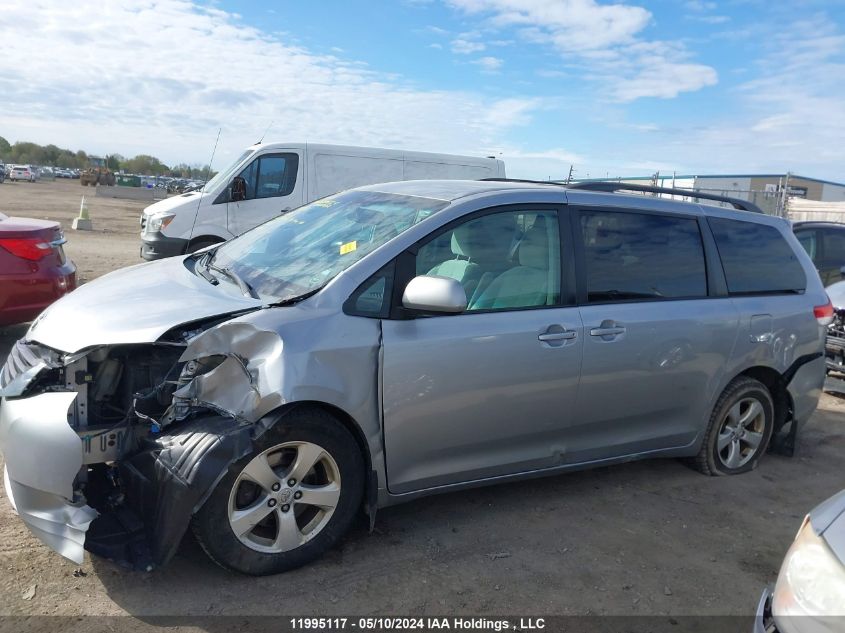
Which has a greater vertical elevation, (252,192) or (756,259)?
(252,192)

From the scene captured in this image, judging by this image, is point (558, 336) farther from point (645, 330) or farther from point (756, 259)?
point (756, 259)

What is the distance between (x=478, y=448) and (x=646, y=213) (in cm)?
187

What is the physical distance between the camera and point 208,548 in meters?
3.02

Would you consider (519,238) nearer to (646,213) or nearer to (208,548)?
(646,213)

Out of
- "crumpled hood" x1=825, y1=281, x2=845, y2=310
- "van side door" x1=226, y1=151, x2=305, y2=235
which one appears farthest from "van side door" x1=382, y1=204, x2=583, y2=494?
"van side door" x1=226, y1=151, x2=305, y2=235

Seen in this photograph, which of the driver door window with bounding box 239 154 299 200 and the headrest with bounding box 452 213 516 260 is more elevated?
the driver door window with bounding box 239 154 299 200

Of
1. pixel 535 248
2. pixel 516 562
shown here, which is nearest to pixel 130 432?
pixel 516 562

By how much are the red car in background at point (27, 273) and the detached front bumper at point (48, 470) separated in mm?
3573

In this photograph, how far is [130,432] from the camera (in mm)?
3160

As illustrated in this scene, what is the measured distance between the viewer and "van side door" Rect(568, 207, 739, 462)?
156 inches

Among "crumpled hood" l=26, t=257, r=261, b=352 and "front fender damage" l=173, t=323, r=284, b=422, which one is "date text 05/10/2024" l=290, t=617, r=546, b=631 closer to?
"front fender damage" l=173, t=323, r=284, b=422

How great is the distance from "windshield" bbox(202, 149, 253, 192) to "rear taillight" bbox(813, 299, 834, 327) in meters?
8.92

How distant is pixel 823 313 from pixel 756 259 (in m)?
0.71

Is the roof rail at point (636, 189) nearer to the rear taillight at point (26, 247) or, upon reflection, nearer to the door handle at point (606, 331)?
the door handle at point (606, 331)
